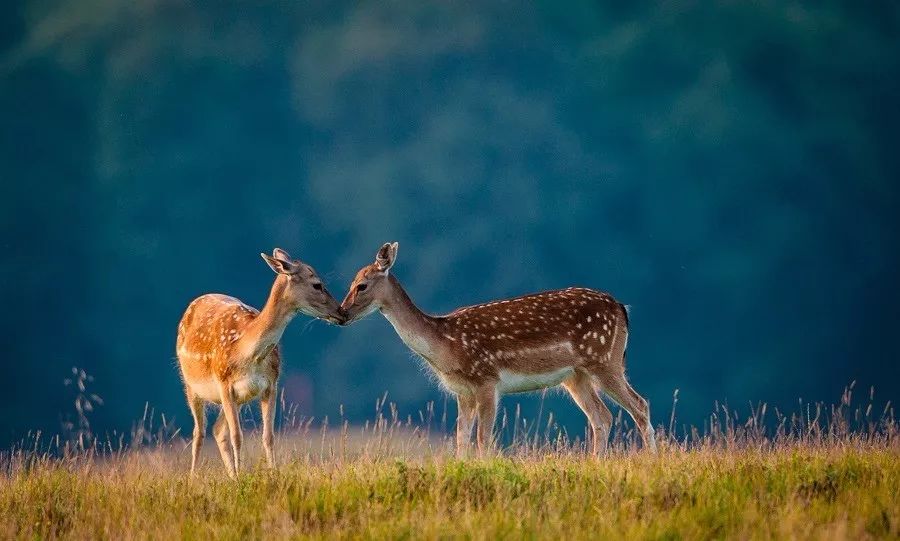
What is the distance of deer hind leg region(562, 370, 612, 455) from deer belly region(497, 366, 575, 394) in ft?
0.92

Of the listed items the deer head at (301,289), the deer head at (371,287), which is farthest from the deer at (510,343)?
the deer head at (301,289)

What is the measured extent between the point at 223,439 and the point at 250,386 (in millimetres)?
1004

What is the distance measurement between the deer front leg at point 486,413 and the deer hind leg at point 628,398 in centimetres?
132

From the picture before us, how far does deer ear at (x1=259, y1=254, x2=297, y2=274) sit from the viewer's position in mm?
11578

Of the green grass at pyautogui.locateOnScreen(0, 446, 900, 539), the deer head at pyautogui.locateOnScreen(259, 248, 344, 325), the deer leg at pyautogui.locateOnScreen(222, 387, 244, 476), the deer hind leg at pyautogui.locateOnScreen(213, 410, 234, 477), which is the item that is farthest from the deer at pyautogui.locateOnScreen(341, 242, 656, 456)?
the green grass at pyautogui.locateOnScreen(0, 446, 900, 539)

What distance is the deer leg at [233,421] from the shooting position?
11.0 meters

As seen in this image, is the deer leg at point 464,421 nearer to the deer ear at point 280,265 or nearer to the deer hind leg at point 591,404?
the deer hind leg at point 591,404

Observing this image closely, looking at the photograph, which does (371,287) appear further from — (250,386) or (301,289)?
(250,386)

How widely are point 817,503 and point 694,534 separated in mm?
1193

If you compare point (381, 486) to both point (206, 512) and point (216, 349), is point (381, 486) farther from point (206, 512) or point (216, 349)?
point (216, 349)

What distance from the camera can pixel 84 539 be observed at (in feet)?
24.6

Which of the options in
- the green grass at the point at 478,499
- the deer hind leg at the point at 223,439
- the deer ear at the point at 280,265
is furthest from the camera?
the deer hind leg at the point at 223,439

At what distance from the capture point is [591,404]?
12.8 meters

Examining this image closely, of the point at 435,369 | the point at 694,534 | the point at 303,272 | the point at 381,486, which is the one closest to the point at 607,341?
the point at 435,369
